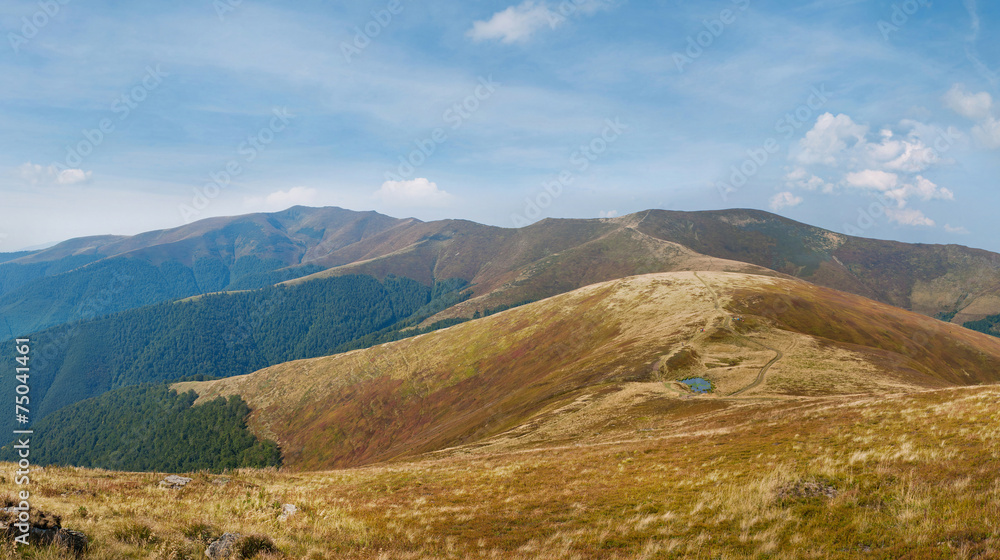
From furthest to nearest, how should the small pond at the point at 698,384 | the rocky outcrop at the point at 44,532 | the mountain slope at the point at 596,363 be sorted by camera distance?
the mountain slope at the point at 596,363, the small pond at the point at 698,384, the rocky outcrop at the point at 44,532

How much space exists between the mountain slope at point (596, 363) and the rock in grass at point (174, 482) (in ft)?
117

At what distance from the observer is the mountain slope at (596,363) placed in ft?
210

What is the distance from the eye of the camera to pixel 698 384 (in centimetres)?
5972

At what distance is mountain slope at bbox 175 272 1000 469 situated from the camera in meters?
63.9

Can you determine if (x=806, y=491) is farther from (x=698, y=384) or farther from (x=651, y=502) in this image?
(x=698, y=384)

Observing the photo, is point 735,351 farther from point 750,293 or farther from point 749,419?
point 750,293

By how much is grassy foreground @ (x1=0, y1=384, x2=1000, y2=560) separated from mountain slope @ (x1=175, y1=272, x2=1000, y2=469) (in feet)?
85.3

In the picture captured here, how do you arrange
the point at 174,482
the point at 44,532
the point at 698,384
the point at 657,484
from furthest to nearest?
the point at 698,384 → the point at 174,482 → the point at 657,484 → the point at 44,532

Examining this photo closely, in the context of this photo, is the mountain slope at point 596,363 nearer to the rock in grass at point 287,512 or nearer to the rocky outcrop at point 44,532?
the rock in grass at point 287,512

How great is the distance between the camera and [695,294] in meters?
123

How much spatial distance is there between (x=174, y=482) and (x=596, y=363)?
70730 millimetres

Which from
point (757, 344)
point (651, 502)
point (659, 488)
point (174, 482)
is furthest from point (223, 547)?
point (757, 344)

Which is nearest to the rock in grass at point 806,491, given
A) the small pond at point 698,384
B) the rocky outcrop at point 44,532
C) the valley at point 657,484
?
the valley at point 657,484

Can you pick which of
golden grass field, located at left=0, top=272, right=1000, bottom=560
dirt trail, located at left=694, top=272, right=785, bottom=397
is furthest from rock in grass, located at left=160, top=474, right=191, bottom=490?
dirt trail, located at left=694, top=272, right=785, bottom=397
